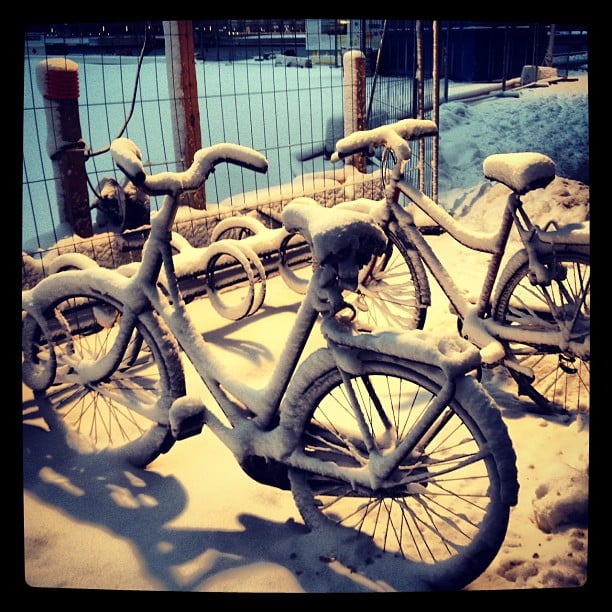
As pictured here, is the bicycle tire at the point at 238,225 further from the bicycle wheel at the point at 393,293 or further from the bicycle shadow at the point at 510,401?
the bicycle shadow at the point at 510,401

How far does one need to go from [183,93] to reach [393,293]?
1851 millimetres

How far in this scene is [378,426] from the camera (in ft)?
9.56

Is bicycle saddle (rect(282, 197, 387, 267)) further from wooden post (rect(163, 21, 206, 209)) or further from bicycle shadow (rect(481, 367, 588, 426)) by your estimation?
wooden post (rect(163, 21, 206, 209))

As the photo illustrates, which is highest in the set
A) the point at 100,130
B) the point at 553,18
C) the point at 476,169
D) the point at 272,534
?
the point at 553,18

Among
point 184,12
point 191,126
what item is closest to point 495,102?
point 191,126

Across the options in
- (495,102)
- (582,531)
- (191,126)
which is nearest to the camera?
(582,531)

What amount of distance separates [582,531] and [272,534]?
0.91 m

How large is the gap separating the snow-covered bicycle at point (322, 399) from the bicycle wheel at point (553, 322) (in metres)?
0.45

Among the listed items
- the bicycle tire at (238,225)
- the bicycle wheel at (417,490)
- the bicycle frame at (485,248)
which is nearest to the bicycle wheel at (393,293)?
the bicycle frame at (485,248)

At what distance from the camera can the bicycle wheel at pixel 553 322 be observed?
2.77 m

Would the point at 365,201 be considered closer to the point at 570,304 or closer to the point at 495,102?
the point at 570,304

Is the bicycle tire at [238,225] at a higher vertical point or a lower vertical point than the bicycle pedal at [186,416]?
higher

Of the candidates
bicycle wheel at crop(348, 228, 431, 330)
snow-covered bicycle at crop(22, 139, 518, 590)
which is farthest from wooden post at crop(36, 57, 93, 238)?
bicycle wheel at crop(348, 228, 431, 330)
